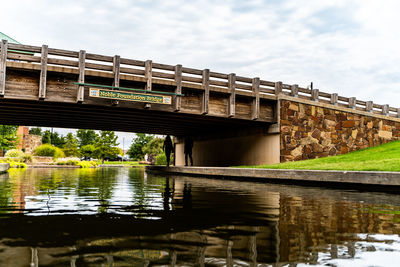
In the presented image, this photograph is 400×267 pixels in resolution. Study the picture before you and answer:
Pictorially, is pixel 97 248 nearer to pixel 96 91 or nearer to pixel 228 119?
pixel 96 91

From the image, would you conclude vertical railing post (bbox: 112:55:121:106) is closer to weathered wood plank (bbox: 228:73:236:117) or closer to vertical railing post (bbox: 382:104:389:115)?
weathered wood plank (bbox: 228:73:236:117)

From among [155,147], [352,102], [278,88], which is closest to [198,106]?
[278,88]

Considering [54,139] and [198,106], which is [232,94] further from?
[54,139]

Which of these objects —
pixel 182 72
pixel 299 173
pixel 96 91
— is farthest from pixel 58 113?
pixel 299 173

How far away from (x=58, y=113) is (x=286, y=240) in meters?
18.3

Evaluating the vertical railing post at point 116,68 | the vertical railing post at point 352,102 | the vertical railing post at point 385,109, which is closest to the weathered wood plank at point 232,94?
→ the vertical railing post at point 116,68

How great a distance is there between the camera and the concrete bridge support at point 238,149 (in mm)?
21344

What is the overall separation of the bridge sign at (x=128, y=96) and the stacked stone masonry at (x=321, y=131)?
290 inches

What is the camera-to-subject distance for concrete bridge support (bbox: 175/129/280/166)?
21.3 metres

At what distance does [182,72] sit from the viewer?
706 inches

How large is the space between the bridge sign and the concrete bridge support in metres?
7.09

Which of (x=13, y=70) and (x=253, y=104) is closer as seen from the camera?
(x=13, y=70)

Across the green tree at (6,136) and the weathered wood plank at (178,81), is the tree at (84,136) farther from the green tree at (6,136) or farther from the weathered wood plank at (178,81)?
the weathered wood plank at (178,81)

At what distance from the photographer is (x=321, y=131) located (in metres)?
22.3
